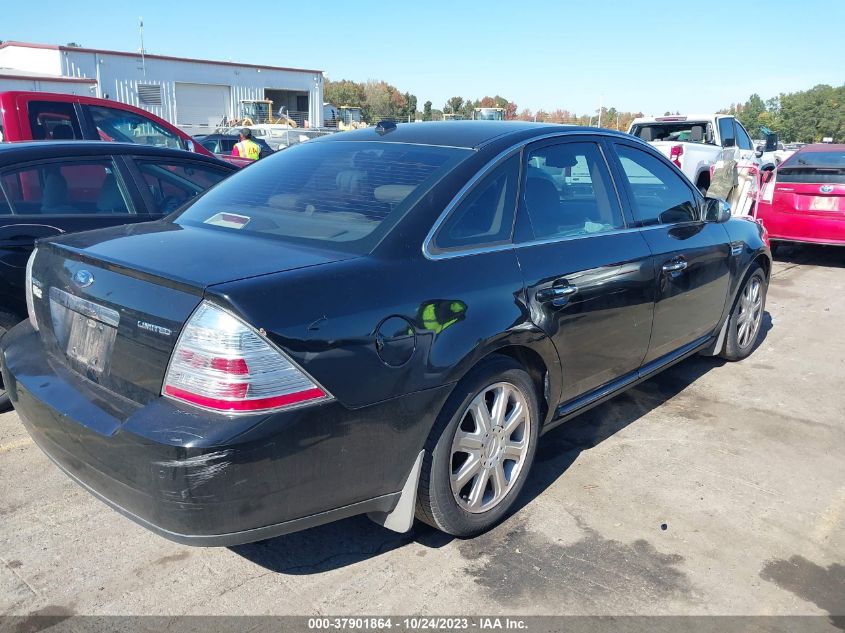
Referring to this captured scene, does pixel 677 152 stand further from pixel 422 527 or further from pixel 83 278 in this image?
pixel 83 278

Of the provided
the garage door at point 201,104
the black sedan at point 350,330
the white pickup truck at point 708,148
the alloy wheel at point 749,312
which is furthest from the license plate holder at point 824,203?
the garage door at point 201,104

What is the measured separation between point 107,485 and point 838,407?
14.7ft

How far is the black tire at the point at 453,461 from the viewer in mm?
2742

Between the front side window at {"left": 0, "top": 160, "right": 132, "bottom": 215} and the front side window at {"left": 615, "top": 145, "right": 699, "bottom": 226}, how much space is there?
3126 mm

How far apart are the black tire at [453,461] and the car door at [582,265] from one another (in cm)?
26

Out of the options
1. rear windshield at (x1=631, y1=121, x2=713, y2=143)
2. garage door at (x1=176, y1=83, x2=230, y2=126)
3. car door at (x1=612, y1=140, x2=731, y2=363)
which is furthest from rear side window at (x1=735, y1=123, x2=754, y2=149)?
garage door at (x1=176, y1=83, x2=230, y2=126)

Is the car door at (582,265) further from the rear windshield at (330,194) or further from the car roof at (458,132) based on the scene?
the rear windshield at (330,194)

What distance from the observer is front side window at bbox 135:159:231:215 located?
15.6 ft

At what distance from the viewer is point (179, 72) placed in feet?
124

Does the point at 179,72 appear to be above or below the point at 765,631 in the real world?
above

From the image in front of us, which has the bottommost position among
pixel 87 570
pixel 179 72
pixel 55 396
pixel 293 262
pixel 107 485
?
pixel 87 570

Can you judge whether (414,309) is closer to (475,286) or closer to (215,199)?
(475,286)

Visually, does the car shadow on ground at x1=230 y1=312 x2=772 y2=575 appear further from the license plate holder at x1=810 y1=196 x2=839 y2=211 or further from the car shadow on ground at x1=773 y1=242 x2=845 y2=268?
the car shadow on ground at x1=773 y1=242 x2=845 y2=268

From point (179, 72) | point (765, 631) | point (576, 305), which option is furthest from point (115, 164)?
point (179, 72)
